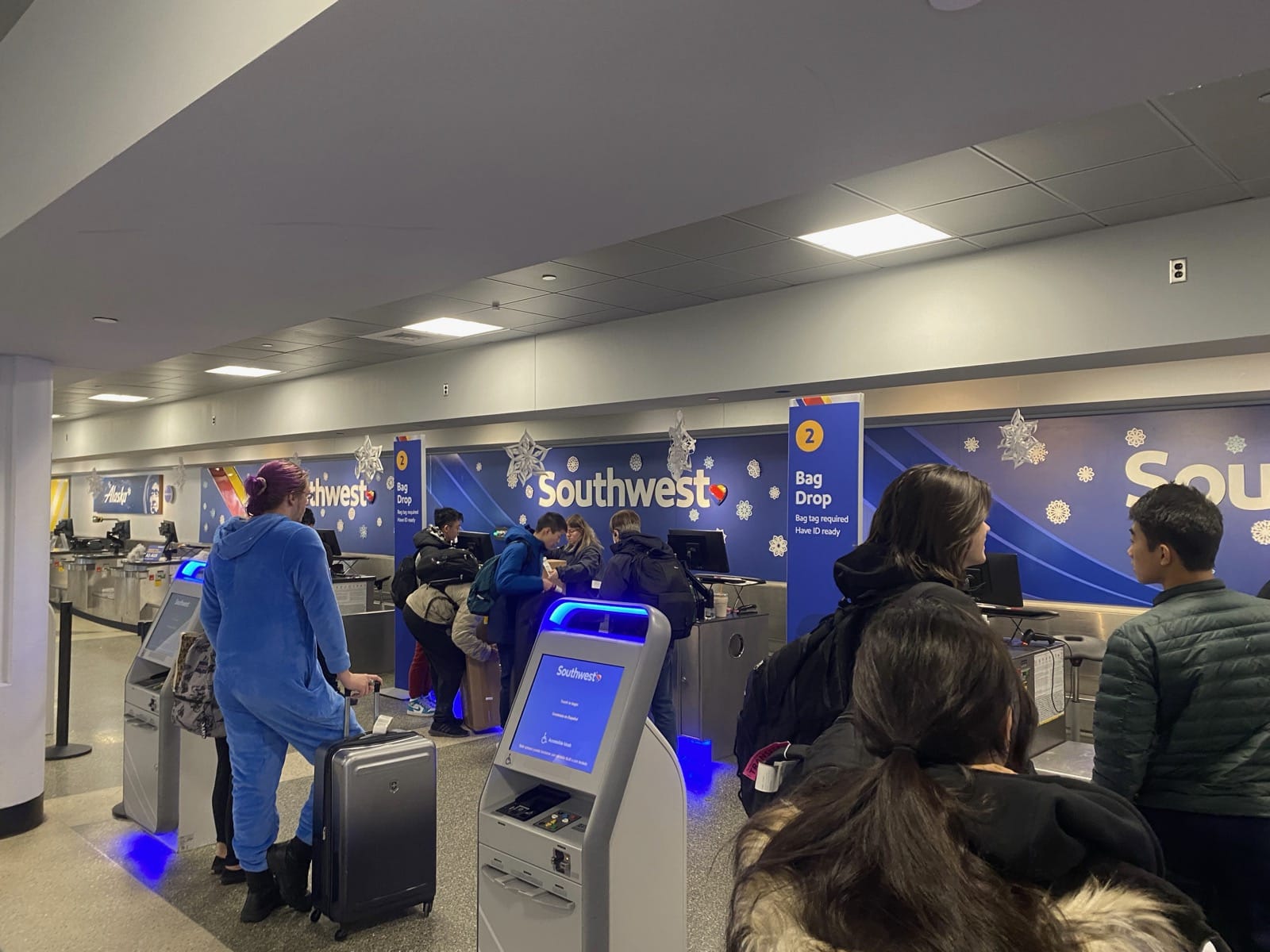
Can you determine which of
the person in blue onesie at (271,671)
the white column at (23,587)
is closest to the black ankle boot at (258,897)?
the person in blue onesie at (271,671)

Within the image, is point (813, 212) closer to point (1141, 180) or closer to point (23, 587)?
point (1141, 180)

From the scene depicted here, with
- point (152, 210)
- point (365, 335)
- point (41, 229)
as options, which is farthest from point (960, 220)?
point (365, 335)

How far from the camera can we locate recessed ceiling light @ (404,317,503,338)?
700 cm

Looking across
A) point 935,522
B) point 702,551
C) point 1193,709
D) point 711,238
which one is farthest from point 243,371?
point 1193,709

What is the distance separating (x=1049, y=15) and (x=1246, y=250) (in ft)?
11.3

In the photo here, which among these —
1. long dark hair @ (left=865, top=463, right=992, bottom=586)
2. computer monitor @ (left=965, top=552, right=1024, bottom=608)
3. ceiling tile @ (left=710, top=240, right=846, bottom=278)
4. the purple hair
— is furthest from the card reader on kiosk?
computer monitor @ (left=965, top=552, right=1024, bottom=608)

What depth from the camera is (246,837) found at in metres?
3.36

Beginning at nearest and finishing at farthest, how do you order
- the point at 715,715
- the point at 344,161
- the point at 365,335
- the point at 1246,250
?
1. the point at 344,161
2. the point at 1246,250
3. the point at 715,715
4. the point at 365,335

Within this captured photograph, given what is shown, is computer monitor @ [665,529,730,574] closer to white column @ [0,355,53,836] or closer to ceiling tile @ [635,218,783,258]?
ceiling tile @ [635,218,783,258]

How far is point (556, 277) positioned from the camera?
5.63 m

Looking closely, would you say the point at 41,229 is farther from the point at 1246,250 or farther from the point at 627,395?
the point at 1246,250

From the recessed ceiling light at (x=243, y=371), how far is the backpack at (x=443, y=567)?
4.11m

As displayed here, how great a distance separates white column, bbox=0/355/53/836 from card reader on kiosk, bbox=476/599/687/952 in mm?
3185

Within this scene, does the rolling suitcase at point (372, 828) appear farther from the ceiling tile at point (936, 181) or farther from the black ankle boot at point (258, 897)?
the ceiling tile at point (936, 181)
